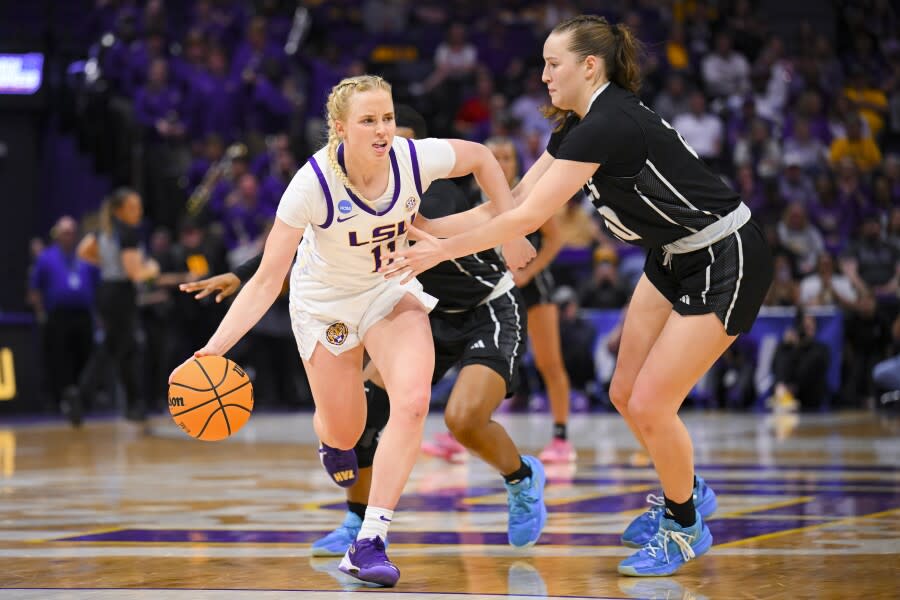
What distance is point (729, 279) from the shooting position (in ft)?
17.5

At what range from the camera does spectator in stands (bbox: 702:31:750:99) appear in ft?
68.3

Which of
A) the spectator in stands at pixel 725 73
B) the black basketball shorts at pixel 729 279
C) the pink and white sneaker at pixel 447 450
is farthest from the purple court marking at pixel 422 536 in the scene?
the spectator in stands at pixel 725 73

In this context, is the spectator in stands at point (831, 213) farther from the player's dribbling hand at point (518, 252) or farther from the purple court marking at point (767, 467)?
the player's dribbling hand at point (518, 252)

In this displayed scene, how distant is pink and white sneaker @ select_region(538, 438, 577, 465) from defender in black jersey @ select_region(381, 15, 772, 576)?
443 cm

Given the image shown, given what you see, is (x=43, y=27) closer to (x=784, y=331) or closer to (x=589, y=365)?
(x=589, y=365)

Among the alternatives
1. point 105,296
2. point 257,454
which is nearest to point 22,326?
point 105,296

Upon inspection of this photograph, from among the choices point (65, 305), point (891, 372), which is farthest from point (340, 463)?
point (65, 305)

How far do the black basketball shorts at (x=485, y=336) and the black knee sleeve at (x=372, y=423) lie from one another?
28 centimetres

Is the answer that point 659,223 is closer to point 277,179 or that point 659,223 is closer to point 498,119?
point 277,179

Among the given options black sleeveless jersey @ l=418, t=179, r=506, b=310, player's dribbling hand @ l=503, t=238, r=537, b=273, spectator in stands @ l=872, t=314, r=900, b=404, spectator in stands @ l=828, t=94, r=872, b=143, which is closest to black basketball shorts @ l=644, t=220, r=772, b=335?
player's dribbling hand @ l=503, t=238, r=537, b=273

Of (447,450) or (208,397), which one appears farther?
(447,450)

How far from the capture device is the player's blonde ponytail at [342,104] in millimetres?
5297

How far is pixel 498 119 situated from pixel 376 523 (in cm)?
1434

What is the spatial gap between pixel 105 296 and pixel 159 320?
1.71 m
